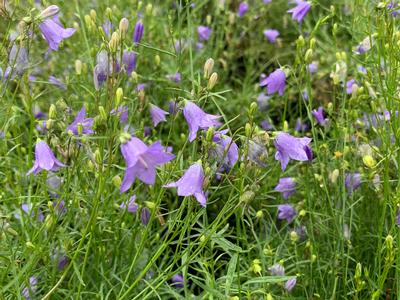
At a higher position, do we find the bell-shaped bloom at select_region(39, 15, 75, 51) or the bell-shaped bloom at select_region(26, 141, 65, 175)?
the bell-shaped bloom at select_region(39, 15, 75, 51)

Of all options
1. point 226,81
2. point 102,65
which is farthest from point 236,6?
point 102,65

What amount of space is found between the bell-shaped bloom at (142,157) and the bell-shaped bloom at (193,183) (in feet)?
0.59

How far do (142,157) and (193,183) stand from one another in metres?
0.24

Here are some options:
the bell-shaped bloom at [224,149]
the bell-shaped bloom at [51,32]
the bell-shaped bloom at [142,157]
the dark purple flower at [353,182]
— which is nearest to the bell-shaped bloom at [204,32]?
the dark purple flower at [353,182]

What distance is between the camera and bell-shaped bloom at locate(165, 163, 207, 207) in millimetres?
1931

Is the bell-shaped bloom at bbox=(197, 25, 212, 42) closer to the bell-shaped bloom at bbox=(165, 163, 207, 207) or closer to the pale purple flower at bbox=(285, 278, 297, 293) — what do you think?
the pale purple flower at bbox=(285, 278, 297, 293)

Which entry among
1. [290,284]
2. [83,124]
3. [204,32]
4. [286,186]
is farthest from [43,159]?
[204,32]

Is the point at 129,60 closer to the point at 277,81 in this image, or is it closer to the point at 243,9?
the point at 277,81

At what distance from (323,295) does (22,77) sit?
1.40 m

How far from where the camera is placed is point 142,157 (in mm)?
1759

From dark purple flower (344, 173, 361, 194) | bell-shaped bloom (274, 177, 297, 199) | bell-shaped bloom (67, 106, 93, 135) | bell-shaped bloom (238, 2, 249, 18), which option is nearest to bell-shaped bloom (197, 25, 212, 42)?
bell-shaped bloom (238, 2, 249, 18)

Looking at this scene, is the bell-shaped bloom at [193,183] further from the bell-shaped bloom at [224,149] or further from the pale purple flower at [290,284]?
the pale purple flower at [290,284]

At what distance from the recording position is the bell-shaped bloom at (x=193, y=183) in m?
1.93

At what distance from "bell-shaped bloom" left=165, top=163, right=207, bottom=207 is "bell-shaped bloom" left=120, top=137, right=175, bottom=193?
0.59 ft
